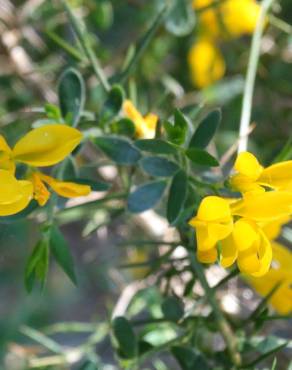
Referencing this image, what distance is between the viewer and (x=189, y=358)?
80 centimetres

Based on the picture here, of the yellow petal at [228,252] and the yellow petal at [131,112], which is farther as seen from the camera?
the yellow petal at [131,112]

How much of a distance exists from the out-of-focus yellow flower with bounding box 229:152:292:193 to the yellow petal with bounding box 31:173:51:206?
0.54 ft

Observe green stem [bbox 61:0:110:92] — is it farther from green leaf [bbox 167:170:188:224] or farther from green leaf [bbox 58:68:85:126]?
green leaf [bbox 167:170:188:224]

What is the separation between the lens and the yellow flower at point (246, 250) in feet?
2.08

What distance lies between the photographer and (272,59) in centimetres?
142

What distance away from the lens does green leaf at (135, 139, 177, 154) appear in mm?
697

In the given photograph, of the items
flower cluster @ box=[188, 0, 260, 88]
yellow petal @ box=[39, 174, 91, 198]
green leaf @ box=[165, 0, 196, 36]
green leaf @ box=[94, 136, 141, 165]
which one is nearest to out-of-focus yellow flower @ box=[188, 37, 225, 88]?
flower cluster @ box=[188, 0, 260, 88]

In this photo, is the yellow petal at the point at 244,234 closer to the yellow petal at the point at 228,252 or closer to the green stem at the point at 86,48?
the yellow petal at the point at 228,252

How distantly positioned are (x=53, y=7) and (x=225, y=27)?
295 mm

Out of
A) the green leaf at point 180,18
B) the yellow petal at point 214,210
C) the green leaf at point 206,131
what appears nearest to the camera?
the yellow petal at point 214,210

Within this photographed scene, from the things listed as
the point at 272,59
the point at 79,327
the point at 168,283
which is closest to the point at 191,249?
the point at 168,283

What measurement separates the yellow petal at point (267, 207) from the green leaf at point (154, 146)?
98 mm

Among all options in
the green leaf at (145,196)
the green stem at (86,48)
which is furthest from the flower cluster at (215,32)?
the green leaf at (145,196)

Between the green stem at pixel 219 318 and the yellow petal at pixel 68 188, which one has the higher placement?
the yellow petal at pixel 68 188
